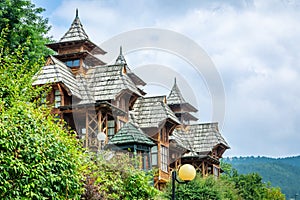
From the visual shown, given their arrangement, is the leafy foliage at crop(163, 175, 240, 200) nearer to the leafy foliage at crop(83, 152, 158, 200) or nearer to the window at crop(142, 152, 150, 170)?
the window at crop(142, 152, 150, 170)

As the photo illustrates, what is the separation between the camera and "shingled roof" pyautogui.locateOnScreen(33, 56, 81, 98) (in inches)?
1086

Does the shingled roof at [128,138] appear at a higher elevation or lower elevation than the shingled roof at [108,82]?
lower

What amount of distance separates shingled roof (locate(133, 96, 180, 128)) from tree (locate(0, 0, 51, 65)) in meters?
8.04

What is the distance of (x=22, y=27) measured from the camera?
123 ft

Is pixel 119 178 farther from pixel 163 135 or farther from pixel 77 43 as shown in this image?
pixel 163 135

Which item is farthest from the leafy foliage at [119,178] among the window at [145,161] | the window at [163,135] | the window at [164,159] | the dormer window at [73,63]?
the window at [163,135]

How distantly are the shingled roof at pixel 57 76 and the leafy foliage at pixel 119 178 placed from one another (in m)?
10.6

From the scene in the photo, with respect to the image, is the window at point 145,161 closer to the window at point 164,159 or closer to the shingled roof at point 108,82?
the shingled roof at point 108,82

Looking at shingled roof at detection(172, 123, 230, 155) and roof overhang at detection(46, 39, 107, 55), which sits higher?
roof overhang at detection(46, 39, 107, 55)

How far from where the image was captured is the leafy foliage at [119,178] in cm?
1552

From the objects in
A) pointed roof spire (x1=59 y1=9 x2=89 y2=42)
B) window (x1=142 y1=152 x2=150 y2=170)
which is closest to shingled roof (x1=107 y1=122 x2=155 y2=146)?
window (x1=142 y1=152 x2=150 y2=170)

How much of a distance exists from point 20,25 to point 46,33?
414 centimetres

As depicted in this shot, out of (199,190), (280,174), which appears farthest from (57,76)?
(280,174)

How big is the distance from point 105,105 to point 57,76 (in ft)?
9.64
